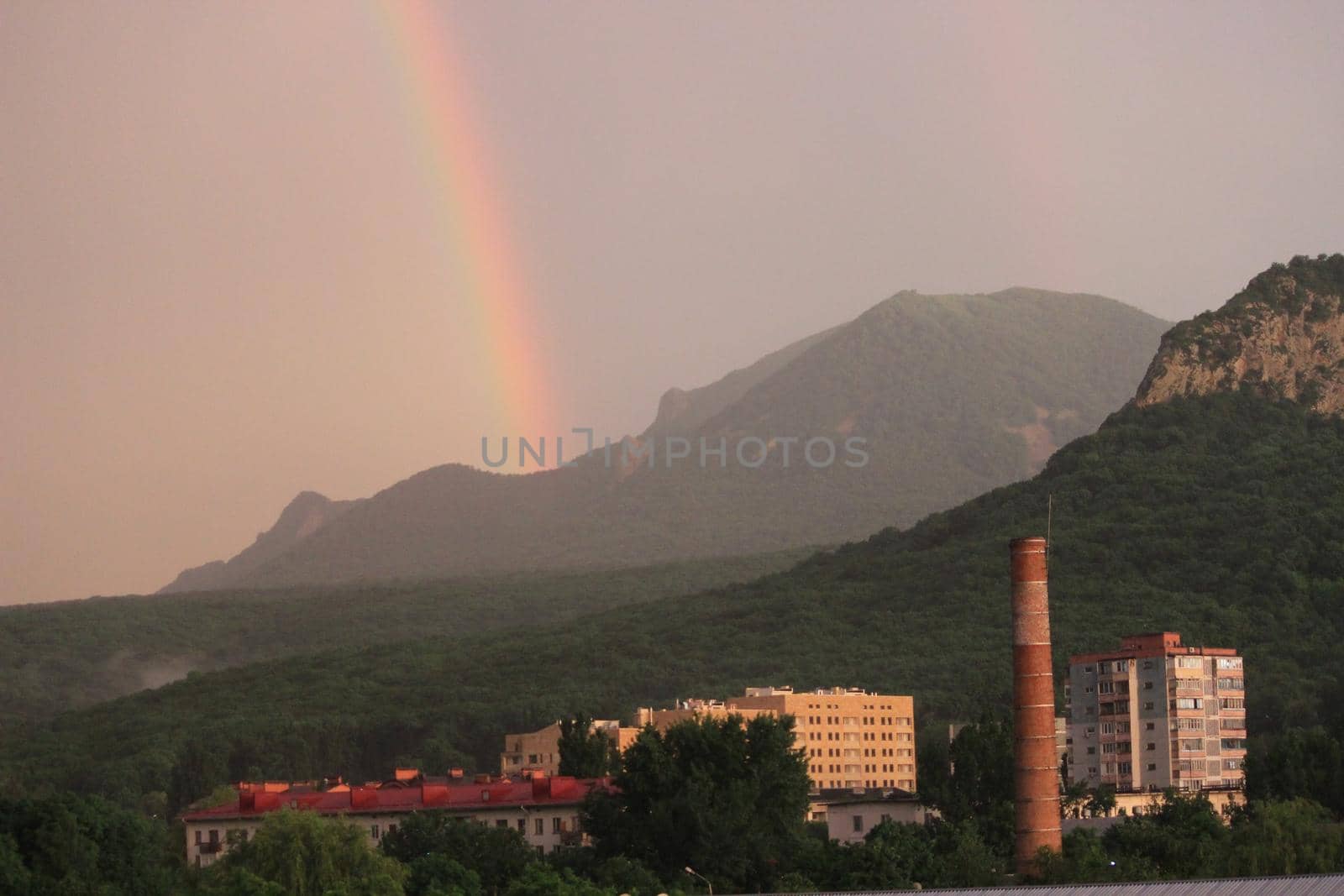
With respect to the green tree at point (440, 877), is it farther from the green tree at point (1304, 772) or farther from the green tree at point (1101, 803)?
the green tree at point (1304, 772)

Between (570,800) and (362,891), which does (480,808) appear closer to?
(570,800)

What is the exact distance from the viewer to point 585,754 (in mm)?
107062

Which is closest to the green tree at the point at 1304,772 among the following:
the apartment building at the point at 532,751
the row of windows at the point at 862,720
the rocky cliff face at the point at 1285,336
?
the row of windows at the point at 862,720

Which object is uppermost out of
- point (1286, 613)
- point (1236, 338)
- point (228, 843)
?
point (1236, 338)

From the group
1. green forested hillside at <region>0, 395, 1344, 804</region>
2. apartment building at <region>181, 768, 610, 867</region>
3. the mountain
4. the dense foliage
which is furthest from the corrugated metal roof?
green forested hillside at <region>0, 395, 1344, 804</region>

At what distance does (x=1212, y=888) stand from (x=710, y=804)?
34.4 meters

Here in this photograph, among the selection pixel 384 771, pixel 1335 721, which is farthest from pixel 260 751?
pixel 1335 721

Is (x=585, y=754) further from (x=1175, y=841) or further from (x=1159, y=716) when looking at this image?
(x=1175, y=841)

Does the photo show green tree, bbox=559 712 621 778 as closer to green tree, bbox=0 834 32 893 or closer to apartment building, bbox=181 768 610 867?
apartment building, bbox=181 768 610 867

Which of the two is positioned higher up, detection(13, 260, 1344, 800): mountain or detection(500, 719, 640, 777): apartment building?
detection(13, 260, 1344, 800): mountain

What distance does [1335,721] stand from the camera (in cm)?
10631

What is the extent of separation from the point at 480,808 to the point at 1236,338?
113805 millimetres

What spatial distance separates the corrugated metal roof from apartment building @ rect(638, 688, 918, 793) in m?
89.1

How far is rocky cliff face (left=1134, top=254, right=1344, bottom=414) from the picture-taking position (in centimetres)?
19529
